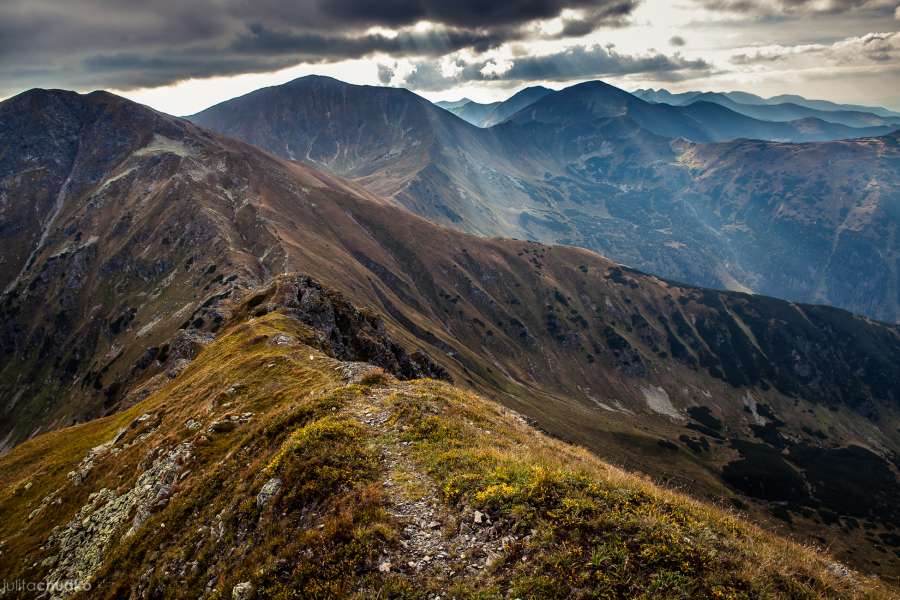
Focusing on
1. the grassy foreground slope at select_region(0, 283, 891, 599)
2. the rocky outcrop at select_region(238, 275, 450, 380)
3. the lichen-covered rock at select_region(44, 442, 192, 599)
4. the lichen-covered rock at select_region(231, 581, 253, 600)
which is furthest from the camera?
the rocky outcrop at select_region(238, 275, 450, 380)

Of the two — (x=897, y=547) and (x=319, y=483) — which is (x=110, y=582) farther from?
(x=897, y=547)

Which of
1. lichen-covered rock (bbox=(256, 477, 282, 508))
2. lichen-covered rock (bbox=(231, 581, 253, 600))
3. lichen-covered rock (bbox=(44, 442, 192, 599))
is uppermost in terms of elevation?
lichen-covered rock (bbox=(256, 477, 282, 508))

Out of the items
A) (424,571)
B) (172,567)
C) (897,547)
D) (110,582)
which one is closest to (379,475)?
(424,571)

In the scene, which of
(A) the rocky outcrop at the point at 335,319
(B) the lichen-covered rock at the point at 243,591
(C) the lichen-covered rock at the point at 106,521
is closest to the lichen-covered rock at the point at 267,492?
(B) the lichen-covered rock at the point at 243,591

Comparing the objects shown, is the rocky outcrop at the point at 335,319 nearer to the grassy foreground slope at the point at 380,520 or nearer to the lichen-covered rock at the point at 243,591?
the grassy foreground slope at the point at 380,520

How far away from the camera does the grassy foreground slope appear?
13.0 metres

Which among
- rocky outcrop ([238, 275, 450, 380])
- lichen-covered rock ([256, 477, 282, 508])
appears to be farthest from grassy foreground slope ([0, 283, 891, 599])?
rocky outcrop ([238, 275, 450, 380])

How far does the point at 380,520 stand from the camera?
52.3ft

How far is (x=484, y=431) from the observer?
981 inches

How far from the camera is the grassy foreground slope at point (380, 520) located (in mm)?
13000

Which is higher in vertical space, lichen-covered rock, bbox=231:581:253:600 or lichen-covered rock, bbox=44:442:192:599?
lichen-covered rock, bbox=231:581:253:600

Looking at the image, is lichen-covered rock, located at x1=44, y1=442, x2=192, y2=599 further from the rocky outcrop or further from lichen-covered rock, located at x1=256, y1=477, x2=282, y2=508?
the rocky outcrop

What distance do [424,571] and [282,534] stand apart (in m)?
6.23

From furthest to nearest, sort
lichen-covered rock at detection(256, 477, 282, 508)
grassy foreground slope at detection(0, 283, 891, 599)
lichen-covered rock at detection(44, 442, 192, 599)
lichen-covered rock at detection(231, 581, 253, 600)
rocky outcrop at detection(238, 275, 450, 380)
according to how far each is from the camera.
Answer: rocky outcrop at detection(238, 275, 450, 380) → lichen-covered rock at detection(44, 442, 192, 599) → lichen-covered rock at detection(256, 477, 282, 508) → lichen-covered rock at detection(231, 581, 253, 600) → grassy foreground slope at detection(0, 283, 891, 599)
